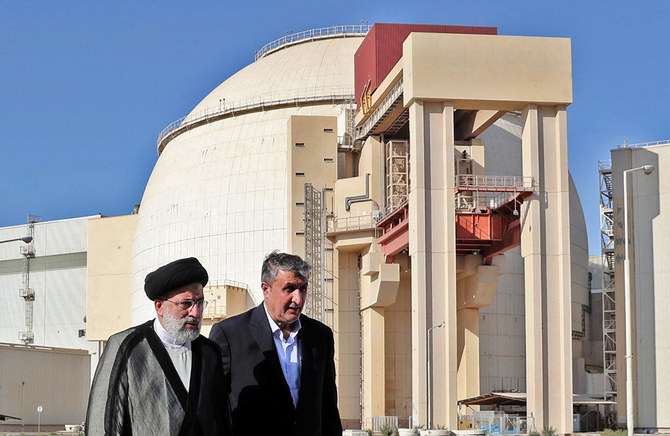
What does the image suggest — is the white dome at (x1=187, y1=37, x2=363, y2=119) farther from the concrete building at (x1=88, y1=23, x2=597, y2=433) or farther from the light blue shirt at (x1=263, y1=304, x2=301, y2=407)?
the light blue shirt at (x1=263, y1=304, x2=301, y2=407)

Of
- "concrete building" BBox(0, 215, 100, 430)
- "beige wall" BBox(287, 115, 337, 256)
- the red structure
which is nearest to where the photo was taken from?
the red structure

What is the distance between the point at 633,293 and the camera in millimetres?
58125

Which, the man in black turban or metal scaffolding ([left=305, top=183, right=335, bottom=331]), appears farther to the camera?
metal scaffolding ([left=305, top=183, right=335, bottom=331])

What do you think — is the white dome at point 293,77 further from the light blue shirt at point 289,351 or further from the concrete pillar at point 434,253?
the light blue shirt at point 289,351

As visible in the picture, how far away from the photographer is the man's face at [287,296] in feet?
29.1

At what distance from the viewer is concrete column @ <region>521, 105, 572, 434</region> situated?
49625 mm

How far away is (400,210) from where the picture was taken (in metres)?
55.1

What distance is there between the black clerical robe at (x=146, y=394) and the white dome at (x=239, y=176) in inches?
2409

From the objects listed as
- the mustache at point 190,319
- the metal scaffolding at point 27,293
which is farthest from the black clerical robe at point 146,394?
the metal scaffolding at point 27,293

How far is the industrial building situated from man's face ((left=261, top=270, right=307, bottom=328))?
133 feet

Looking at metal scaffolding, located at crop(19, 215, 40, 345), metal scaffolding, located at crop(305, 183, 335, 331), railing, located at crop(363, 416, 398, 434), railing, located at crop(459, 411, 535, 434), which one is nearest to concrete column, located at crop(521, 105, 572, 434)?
railing, located at crop(459, 411, 535, 434)

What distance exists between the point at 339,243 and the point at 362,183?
3.63 m

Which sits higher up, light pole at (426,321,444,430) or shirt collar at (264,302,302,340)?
shirt collar at (264,302,302,340)

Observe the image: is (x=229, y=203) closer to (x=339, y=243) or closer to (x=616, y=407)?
(x=339, y=243)
